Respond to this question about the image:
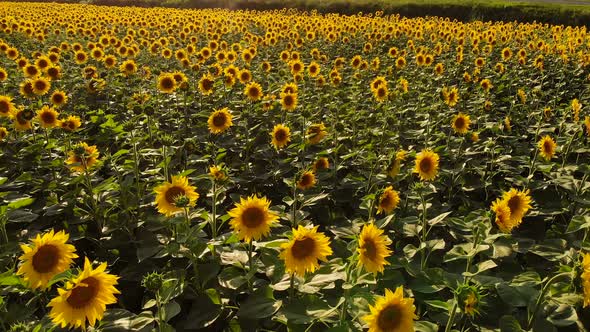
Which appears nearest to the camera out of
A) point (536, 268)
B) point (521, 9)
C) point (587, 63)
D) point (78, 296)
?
point (78, 296)

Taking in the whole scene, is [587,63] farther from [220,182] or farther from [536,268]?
[220,182]

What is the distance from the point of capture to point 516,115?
7.44 m

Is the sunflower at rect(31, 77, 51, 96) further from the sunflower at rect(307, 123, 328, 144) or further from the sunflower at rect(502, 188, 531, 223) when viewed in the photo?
the sunflower at rect(502, 188, 531, 223)

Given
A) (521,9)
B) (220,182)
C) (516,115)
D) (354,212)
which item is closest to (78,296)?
(220,182)

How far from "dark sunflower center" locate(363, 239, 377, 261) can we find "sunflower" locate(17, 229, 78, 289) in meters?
1.75

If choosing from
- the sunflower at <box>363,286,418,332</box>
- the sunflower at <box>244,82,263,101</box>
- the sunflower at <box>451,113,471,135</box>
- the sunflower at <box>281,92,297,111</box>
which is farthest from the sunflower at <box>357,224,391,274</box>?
the sunflower at <box>244,82,263,101</box>

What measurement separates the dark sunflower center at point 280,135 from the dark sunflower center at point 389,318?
3201mm

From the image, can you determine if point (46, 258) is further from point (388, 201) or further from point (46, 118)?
point (46, 118)

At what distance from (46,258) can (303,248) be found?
1477 millimetres

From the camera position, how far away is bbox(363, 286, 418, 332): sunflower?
2.17 meters

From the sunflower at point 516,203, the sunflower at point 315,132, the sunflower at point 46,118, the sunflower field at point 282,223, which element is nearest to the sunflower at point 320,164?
the sunflower field at point 282,223

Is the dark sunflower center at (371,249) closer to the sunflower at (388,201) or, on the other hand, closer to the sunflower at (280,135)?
the sunflower at (388,201)

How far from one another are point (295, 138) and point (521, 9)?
23.4 metres

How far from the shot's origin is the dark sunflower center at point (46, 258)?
242 centimetres
